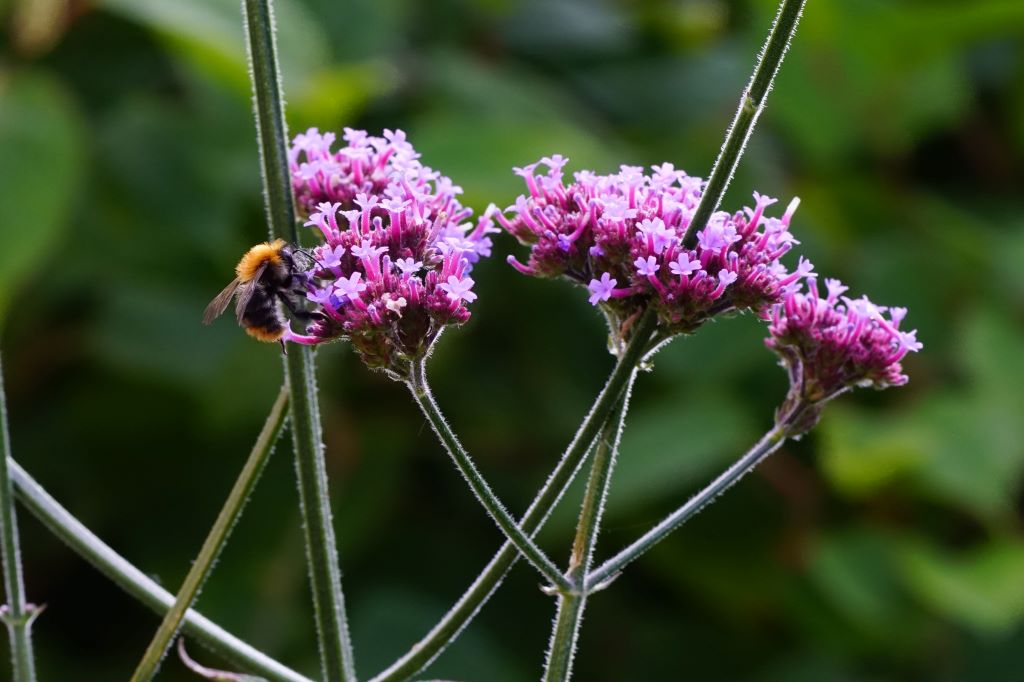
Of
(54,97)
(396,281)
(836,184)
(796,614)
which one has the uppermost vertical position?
(836,184)

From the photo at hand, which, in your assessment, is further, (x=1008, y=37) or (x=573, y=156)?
(x=1008, y=37)

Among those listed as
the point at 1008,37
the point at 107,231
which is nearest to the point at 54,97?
the point at 107,231

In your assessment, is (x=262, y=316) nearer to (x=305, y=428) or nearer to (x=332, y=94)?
(x=305, y=428)

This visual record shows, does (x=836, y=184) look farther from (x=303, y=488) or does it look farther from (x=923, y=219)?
(x=303, y=488)

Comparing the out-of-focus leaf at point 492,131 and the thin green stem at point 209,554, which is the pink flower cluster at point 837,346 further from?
the out-of-focus leaf at point 492,131

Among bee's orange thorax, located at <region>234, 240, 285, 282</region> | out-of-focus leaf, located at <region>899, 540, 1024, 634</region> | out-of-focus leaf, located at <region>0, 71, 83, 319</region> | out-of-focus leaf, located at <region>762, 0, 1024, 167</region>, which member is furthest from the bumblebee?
out-of-focus leaf, located at <region>762, 0, 1024, 167</region>

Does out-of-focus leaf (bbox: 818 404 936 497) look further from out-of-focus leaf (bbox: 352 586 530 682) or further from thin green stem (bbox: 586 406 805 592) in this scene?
thin green stem (bbox: 586 406 805 592)

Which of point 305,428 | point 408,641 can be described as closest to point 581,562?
point 305,428
